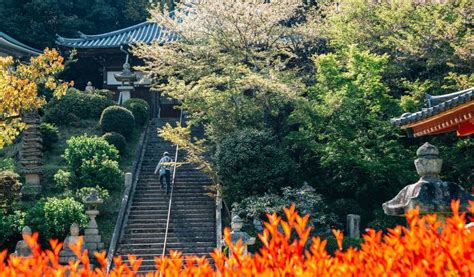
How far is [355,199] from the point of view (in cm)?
2706

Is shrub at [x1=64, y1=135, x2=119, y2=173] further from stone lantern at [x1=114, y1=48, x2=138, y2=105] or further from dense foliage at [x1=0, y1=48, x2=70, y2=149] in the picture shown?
dense foliage at [x1=0, y1=48, x2=70, y2=149]

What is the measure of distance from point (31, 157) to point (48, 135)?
290 centimetres

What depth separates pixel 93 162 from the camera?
2773 centimetres

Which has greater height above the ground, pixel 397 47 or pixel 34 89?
pixel 397 47

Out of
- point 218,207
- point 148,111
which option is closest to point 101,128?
point 148,111

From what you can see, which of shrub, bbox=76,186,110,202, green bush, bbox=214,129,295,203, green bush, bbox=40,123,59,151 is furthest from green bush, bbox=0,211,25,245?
green bush, bbox=40,123,59,151

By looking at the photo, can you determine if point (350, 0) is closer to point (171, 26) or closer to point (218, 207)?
point (171, 26)

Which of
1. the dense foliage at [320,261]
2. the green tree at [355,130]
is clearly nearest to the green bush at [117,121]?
the green tree at [355,130]

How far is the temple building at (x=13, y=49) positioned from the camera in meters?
37.3

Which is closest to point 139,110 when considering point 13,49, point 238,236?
point 13,49

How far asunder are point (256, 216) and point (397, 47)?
7.36 m

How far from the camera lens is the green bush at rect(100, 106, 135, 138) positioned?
105 feet

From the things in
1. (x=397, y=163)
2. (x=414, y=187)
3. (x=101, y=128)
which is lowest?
(x=414, y=187)

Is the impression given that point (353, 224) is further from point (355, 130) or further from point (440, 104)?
point (440, 104)
